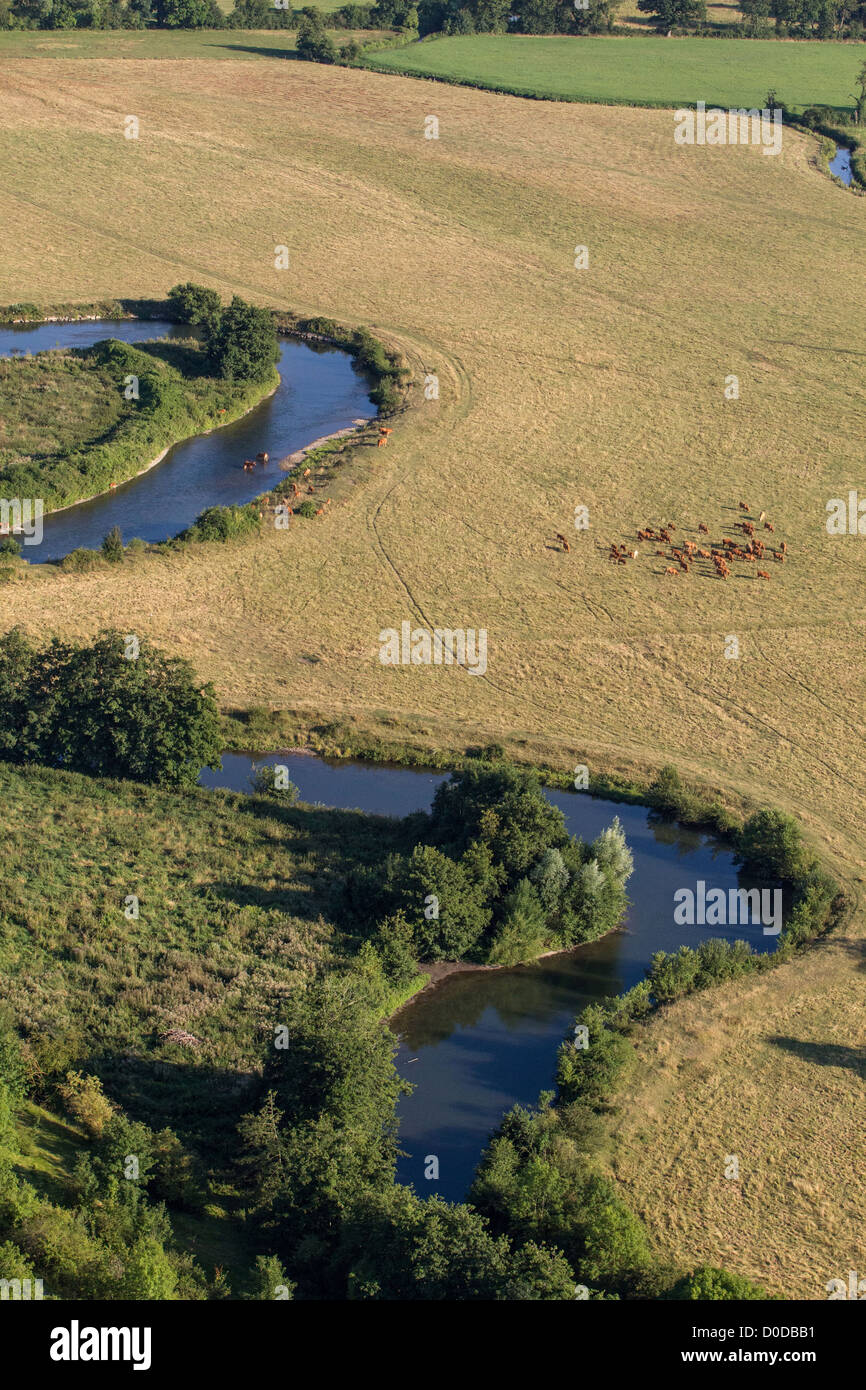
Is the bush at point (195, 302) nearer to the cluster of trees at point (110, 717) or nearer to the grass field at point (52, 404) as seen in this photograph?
the grass field at point (52, 404)

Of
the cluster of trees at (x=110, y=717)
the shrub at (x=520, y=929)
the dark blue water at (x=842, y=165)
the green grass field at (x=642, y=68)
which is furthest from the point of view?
the green grass field at (x=642, y=68)

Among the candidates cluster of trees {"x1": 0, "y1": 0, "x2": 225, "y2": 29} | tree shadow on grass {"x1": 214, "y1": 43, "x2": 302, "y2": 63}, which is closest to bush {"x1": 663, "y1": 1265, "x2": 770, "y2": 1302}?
tree shadow on grass {"x1": 214, "y1": 43, "x2": 302, "y2": 63}

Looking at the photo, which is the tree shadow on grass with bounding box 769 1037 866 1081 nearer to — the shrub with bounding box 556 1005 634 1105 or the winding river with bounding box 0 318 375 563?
the shrub with bounding box 556 1005 634 1105

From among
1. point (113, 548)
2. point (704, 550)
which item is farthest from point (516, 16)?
point (113, 548)

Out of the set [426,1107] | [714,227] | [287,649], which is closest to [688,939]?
[426,1107]

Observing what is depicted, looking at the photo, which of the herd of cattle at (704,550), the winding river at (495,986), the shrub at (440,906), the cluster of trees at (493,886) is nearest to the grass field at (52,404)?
the herd of cattle at (704,550)

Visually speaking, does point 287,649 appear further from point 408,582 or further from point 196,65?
point 196,65
